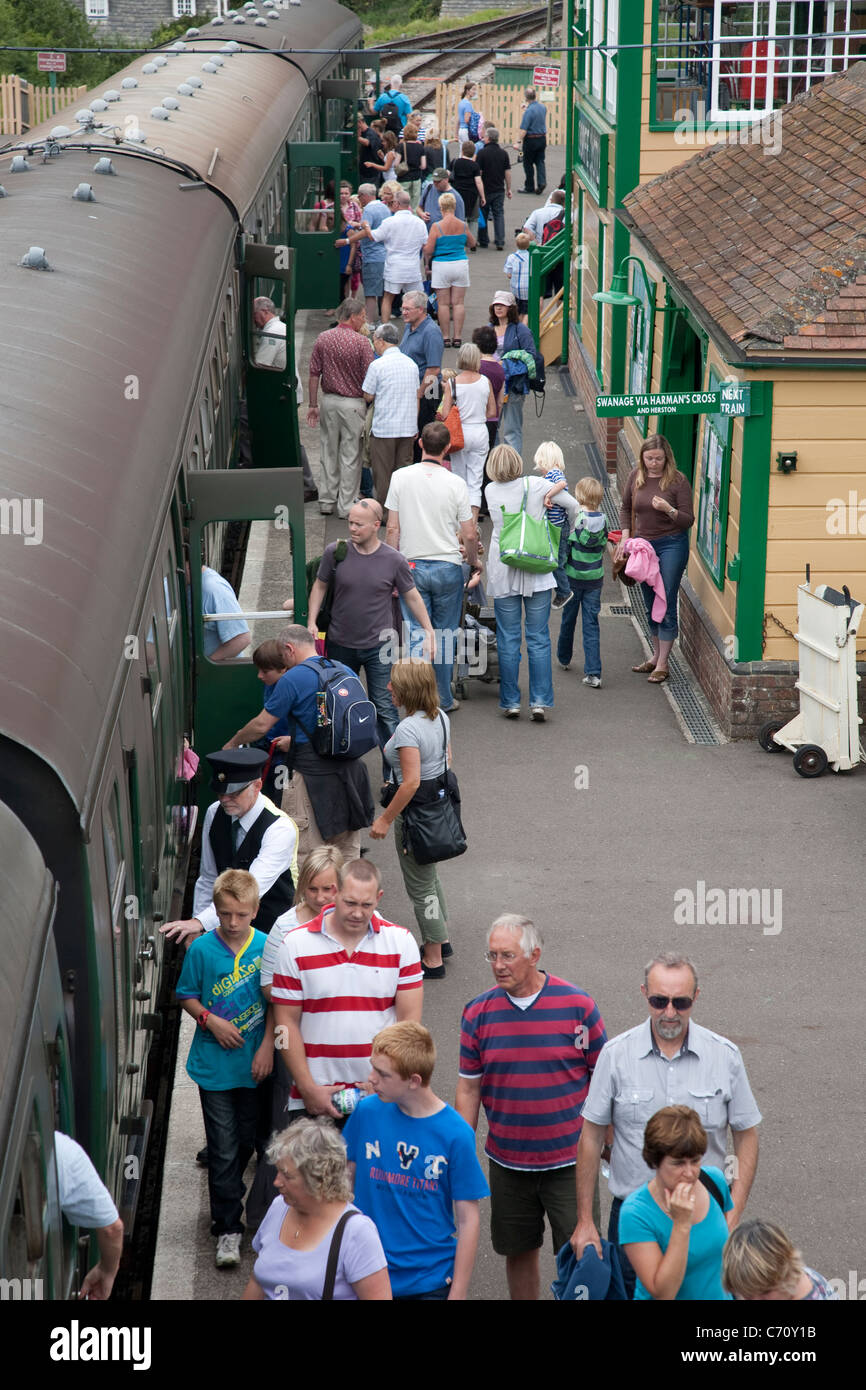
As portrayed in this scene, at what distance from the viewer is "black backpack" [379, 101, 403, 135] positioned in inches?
1241

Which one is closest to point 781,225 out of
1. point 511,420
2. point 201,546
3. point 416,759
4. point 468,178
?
point 511,420

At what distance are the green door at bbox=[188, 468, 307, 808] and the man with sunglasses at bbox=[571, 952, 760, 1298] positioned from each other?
4.43 metres

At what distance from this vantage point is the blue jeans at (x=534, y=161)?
32.5 metres

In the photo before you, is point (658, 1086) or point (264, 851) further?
point (264, 851)

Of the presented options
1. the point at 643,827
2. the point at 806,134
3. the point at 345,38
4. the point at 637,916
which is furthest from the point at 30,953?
the point at 345,38

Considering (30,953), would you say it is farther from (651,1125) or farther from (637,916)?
(637,916)

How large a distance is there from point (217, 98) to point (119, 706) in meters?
11.6

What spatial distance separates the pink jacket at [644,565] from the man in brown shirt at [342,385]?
333 centimetres

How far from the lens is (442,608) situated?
Result: 1159 cm

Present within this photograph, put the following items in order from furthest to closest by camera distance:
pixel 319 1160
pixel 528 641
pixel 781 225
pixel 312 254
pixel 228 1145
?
1. pixel 312 254
2. pixel 781 225
3. pixel 528 641
4. pixel 228 1145
5. pixel 319 1160

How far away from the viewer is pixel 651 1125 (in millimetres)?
4711

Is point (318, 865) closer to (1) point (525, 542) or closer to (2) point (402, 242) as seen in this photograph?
A: (1) point (525, 542)

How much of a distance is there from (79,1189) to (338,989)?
148cm

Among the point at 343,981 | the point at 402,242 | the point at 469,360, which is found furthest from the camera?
the point at 402,242
